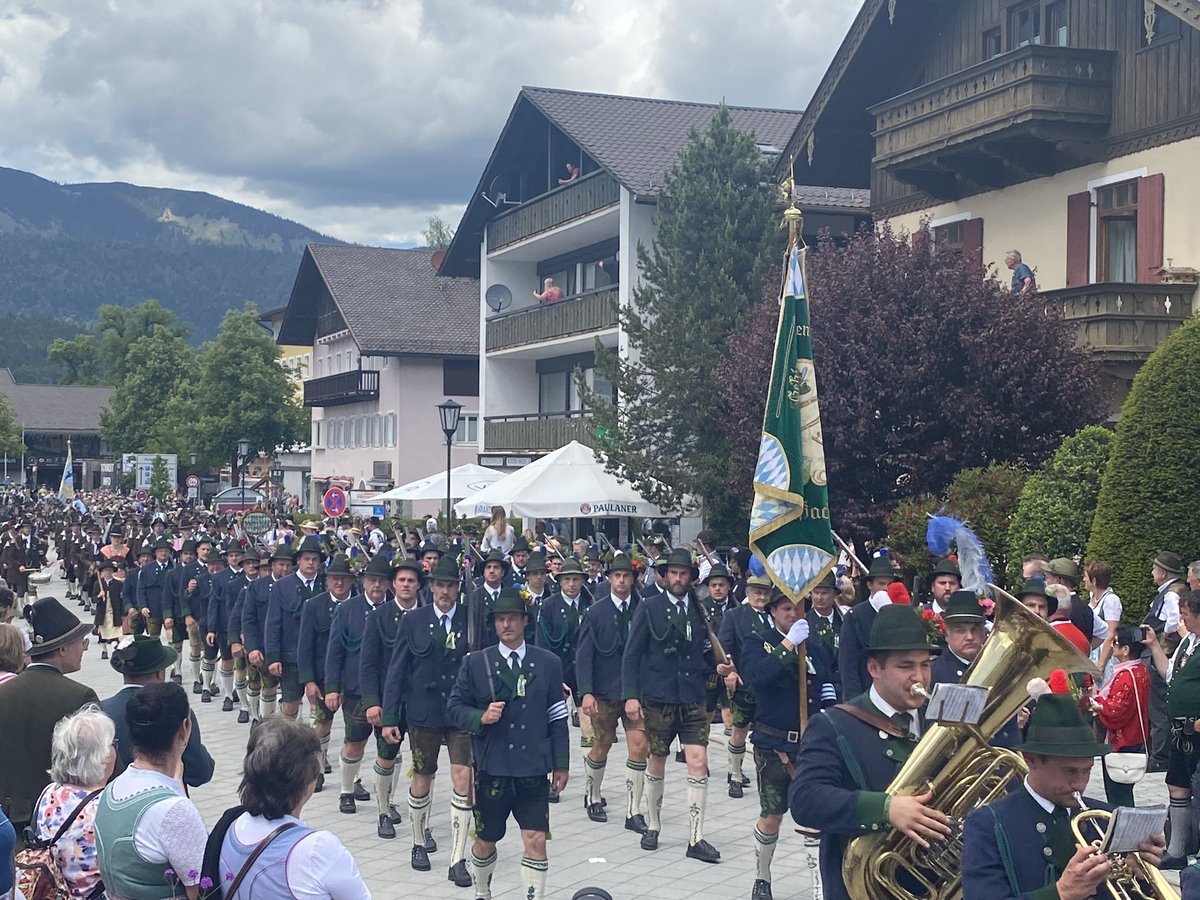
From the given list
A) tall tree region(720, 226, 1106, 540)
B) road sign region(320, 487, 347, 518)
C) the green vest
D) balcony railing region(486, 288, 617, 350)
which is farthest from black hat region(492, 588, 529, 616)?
balcony railing region(486, 288, 617, 350)

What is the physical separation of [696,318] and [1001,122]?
21.5 feet

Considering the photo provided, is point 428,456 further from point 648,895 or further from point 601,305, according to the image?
point 648,895

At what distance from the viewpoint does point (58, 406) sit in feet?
386

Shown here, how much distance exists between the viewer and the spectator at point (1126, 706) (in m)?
9.74

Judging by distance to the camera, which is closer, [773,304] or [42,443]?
[773,304]

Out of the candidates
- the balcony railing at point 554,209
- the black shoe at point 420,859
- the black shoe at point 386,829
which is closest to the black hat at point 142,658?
the black shoe at point 420,859

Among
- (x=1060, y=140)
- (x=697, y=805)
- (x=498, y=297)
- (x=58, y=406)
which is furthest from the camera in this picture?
(x=58, y=406)

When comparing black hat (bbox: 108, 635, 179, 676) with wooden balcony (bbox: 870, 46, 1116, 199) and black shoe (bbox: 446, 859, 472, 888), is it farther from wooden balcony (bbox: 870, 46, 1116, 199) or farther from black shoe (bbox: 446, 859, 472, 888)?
wooden balcony (bbox: 870, 46, 1116, 199)

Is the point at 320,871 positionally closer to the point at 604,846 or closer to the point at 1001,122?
the point at 604,846

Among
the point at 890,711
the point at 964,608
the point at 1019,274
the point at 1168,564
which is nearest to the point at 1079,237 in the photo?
the point at 1019,274

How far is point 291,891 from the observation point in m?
4.31

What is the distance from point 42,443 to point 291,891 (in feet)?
395

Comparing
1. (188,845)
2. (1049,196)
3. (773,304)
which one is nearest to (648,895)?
(188,845)

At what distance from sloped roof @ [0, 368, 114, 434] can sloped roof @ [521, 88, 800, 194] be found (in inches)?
3402
